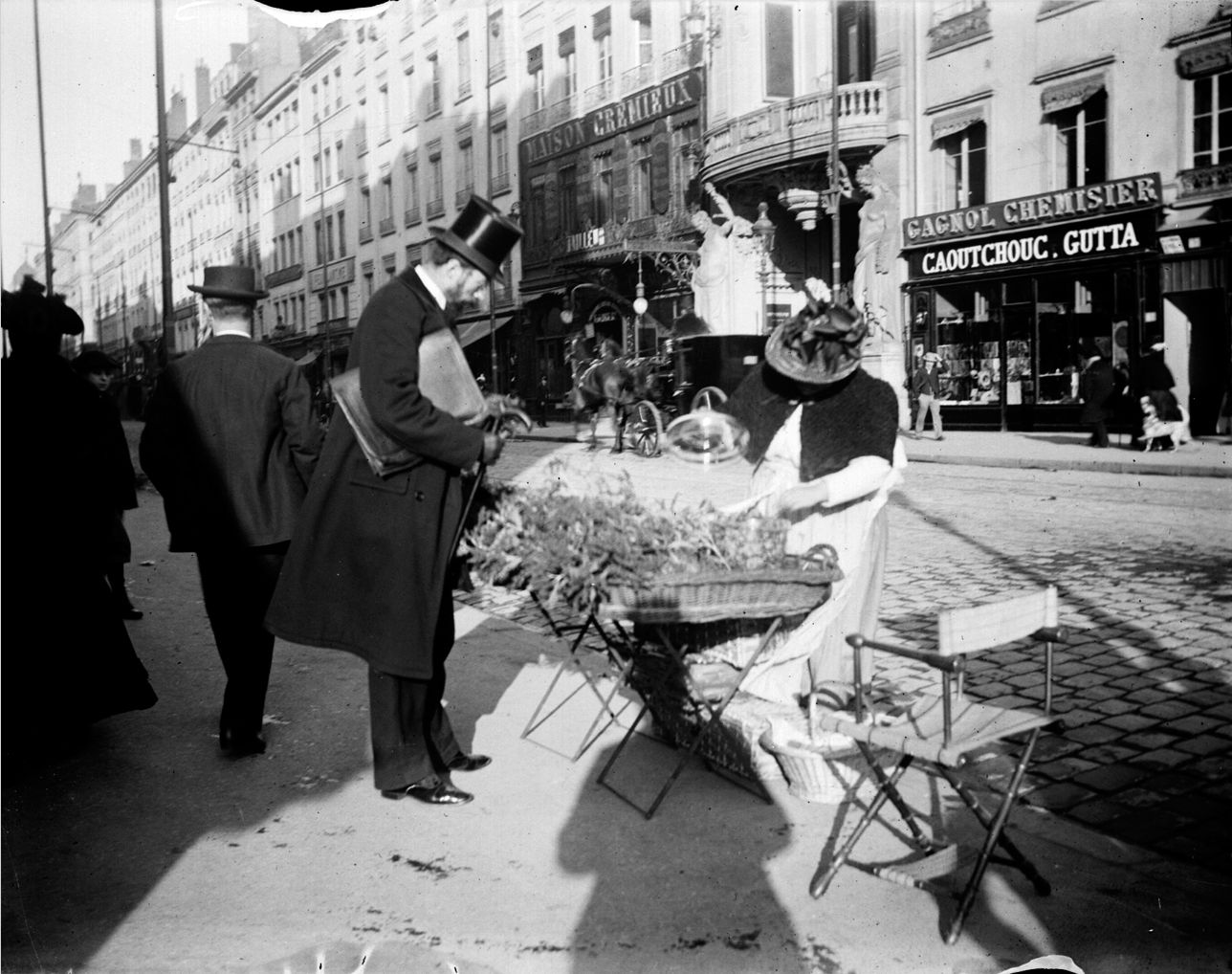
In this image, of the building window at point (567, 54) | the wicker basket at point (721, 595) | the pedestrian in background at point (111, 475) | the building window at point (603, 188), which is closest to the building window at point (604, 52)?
the building window at point (567, 54)

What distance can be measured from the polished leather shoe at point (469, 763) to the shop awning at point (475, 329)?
147cm

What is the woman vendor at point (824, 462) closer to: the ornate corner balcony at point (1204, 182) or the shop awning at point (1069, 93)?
the shop awning at point (1069, 93)

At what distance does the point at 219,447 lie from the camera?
428cm

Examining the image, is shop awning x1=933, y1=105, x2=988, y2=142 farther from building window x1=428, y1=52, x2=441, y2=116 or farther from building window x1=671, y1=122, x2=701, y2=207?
building window x1=428, y1=52, x2=441, y2=116

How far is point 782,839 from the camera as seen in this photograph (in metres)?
3.39

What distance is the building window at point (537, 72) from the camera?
5.17m

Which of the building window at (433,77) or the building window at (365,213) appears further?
the building window at (365,213)

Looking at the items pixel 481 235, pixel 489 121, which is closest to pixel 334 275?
pixel 489 121

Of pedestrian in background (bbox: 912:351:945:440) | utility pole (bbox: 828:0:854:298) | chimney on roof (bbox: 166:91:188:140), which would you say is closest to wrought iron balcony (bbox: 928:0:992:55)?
utility pole (bbox: 828:0:854:298)

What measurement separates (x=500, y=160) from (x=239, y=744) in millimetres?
2954

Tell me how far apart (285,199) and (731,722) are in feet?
12.5

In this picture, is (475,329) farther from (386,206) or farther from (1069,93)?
(1069,93)

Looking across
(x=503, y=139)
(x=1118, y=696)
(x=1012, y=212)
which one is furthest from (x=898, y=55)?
(x=1118, y=696)

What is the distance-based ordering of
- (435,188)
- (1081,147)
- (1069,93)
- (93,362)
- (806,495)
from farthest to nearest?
1. (1081,147)
2. (1069,93)
3. (93,362)
4. (435,188)
5. (806,495)
